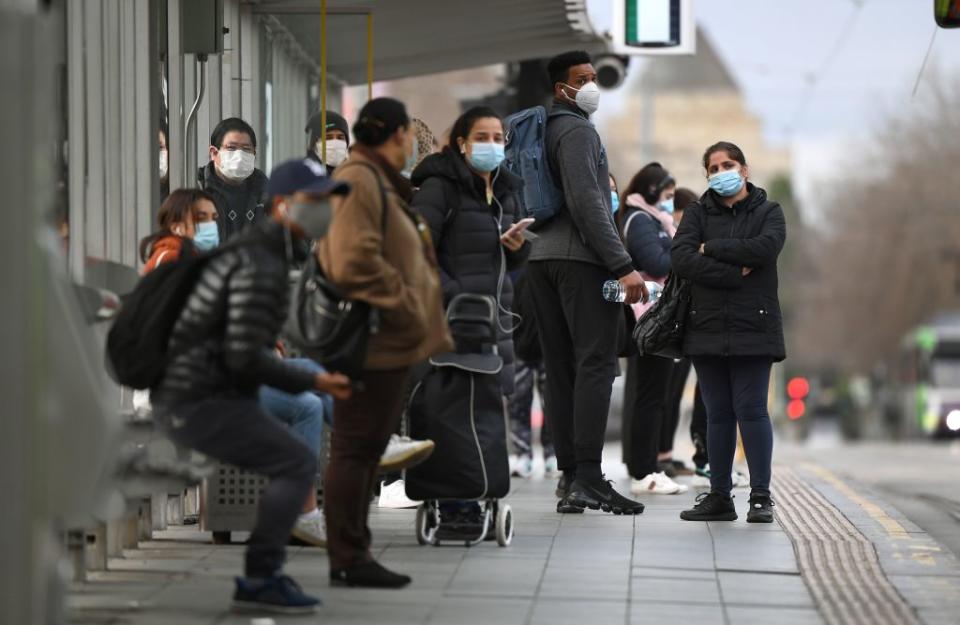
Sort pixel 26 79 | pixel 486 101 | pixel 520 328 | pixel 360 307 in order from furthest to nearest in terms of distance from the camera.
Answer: pixel 486 101, pixel 520 328, pixel 360 307, pixel 26 79

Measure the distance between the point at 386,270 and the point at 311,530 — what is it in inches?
65.4

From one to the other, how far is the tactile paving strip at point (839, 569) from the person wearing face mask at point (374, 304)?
166cm

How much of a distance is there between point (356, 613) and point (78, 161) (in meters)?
2.89

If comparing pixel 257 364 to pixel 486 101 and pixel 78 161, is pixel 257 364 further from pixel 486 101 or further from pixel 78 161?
pixel 486 101

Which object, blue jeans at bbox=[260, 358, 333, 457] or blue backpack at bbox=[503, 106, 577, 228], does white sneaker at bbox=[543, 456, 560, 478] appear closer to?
blue backpack at bbox=[503, 106, 577, 228]

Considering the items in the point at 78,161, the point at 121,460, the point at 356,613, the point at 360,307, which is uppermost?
the point at 78,161

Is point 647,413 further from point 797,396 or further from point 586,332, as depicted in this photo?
point 797,396

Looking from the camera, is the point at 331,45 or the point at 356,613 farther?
the point at 331,45

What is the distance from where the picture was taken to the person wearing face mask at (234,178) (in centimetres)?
1078

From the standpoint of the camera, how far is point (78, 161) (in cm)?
945

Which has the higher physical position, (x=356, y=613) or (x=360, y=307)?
(x=360, y=307)

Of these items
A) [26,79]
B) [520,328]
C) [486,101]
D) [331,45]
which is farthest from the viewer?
[486,101]

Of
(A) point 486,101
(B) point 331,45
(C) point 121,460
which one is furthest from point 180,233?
(A) point 486,101

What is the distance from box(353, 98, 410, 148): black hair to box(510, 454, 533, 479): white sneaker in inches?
271
